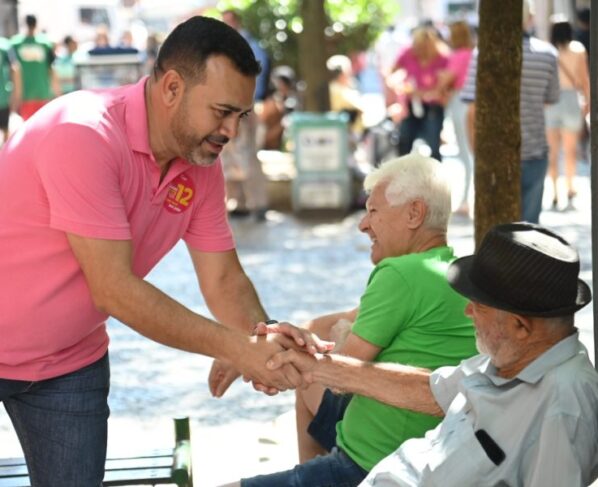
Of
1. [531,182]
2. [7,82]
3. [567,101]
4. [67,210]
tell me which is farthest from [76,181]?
[7,82]

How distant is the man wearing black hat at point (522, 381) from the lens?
10.7ft

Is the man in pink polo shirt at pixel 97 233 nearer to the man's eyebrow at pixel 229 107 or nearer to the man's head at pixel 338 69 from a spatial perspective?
the man's eyebrow at pixel 229 107

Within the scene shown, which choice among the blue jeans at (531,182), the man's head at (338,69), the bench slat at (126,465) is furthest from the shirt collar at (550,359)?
the man's head at (338,69)

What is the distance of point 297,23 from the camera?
68.0ft

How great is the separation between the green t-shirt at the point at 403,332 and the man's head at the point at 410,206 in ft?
0.69

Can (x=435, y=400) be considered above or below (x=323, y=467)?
above

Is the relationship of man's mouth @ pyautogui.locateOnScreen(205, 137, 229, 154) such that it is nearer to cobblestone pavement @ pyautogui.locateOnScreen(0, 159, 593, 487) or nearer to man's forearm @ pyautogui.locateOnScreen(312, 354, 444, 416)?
man's forearm @ pyautogui.locateOnScreen(312, 354, 444, 416)

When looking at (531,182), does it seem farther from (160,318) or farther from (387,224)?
(160,318)

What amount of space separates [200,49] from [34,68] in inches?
559

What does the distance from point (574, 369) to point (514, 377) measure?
0.50ft

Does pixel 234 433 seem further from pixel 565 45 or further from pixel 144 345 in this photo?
pixel 565 45

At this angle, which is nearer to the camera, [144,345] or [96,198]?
[96,198]

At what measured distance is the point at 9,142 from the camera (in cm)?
384

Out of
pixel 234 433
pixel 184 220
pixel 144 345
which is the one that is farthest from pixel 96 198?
pixel 144 345
